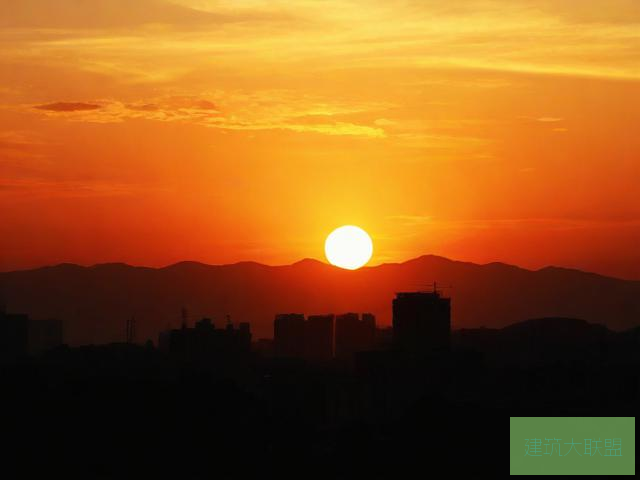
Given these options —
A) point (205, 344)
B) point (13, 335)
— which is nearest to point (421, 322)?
point (205, 344)

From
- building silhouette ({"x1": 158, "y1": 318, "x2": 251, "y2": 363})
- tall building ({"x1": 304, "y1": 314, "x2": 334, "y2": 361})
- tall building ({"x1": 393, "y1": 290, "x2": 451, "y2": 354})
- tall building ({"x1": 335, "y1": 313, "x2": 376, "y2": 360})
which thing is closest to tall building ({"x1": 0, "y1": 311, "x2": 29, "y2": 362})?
building silhouette ({"x1": 158, "y1": 318, "x2": 251, "y2": 363})

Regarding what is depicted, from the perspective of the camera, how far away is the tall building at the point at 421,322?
14812 centimetres

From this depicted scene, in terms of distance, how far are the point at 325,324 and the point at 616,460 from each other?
12751 centimetres

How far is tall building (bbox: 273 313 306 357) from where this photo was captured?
180625 millimetres

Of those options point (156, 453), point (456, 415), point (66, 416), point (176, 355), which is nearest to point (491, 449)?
point (456, 415)

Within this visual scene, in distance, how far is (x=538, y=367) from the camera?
428 feet

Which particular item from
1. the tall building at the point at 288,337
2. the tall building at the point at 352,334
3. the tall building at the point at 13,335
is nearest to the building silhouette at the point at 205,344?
the tall building at the point at 13,335

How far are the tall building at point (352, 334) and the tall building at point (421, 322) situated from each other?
2624 centimetres

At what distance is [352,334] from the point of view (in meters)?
186

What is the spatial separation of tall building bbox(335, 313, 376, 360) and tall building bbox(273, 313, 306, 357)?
4.92m

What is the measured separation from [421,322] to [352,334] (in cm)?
3470

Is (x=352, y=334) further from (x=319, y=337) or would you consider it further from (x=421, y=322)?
(x=421, y=322)

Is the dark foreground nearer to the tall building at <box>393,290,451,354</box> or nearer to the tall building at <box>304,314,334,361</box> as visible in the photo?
the tall building at <box>393,290,451,354</box>

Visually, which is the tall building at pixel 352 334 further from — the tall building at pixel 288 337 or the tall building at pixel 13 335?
the tall building at pixel 13 335
